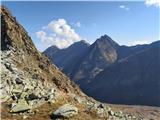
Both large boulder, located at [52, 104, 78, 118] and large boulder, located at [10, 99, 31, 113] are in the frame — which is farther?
large boulder, located at [10, 99, 31, 113]

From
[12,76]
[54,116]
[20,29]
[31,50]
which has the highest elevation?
[20,29]

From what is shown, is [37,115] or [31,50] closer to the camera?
[37,115]

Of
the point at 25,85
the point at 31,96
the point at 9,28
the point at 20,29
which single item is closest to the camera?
the point at 31,96

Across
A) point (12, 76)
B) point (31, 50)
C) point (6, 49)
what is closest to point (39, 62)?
point (31, 50)

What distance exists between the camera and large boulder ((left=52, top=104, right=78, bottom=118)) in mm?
29516

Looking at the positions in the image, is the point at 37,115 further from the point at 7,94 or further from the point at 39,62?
the point at 39,62

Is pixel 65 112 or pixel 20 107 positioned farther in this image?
pixel 20 107

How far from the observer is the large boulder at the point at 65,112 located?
29516mm

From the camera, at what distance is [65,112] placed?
→ 29.9 meters

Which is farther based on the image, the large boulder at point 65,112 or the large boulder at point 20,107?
the large boulder at point 20,107

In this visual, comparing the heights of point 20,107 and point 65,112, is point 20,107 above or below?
above

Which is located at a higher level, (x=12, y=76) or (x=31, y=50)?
(x=31, y=50)

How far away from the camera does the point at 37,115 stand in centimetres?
2938

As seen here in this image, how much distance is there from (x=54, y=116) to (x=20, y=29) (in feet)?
201
